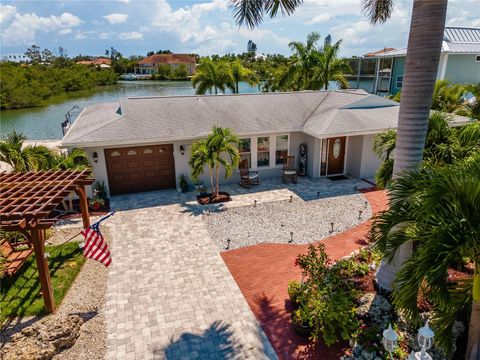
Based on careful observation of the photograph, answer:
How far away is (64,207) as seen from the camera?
1394 cm

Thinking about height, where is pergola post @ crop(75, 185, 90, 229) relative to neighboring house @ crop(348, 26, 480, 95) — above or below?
below

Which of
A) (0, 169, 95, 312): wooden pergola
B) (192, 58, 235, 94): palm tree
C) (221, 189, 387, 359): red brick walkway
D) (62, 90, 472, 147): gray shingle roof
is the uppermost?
(192, 58, 235, 94): palm tree

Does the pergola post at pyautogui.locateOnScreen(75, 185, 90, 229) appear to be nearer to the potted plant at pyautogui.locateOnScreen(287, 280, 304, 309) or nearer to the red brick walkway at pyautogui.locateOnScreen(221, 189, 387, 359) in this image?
the red brick walkway at pyautogui.locateOnScreen(221, 189, 387, 359)

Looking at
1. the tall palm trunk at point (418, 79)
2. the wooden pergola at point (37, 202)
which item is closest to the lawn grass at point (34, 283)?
the wooden pergola at point (37, 202)

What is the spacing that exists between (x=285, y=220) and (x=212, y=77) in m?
19.6

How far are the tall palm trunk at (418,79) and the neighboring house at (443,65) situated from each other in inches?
917

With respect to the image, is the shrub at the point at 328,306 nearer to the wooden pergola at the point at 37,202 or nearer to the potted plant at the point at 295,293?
the potted plant at the point at 295,293

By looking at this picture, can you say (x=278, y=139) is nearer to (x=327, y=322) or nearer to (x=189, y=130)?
(x=189, y=130)

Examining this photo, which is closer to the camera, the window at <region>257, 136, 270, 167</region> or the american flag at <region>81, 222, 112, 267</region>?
the american flag at <region>81, 222, 112, 267</region>

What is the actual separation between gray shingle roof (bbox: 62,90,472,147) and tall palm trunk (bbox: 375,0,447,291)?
8415 mm

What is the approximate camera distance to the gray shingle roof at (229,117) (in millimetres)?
14625

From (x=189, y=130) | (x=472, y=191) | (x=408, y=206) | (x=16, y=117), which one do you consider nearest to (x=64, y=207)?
(x=189, y=130)

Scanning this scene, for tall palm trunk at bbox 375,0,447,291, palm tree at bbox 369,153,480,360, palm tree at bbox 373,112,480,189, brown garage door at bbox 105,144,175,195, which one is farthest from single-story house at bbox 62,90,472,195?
palm tree at bbox 369,153,480,360

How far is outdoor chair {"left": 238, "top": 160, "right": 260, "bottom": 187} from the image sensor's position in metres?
16.1
